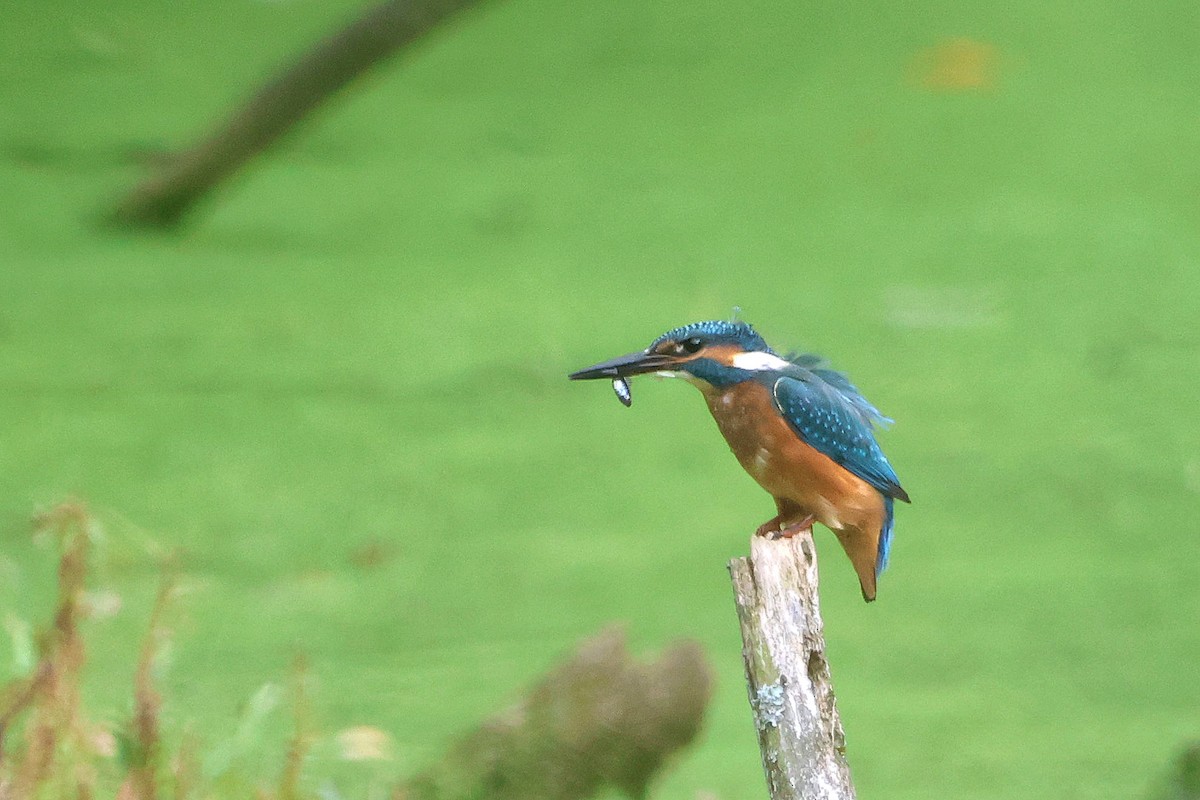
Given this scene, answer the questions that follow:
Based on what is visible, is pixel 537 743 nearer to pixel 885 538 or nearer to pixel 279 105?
pixel 885 538

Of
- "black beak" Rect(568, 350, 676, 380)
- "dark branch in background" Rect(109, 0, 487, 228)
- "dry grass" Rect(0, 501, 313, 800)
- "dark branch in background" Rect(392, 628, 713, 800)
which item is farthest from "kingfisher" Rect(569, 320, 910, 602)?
"dark branch in background" Rect(109, 0, 487, 228)

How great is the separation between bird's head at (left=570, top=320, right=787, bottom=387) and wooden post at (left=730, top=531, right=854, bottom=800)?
0.12m

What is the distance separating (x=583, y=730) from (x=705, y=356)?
2.55 feet

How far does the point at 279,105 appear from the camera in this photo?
338 centimetres

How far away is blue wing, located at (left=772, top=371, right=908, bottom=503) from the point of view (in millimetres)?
1119

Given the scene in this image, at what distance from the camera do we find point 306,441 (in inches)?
105

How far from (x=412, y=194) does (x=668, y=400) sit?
0.90 metres

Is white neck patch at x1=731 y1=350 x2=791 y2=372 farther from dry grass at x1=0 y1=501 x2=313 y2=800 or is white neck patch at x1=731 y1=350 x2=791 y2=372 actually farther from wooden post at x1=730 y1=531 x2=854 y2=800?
dry grass at x1=0 y1=501 x2=313 y2=800

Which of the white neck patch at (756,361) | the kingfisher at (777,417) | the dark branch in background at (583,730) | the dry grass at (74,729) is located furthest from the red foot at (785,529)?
the dark branch in background at (583,730)

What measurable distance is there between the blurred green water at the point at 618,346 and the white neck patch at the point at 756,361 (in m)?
0.93

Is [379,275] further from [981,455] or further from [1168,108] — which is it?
[1168,108]

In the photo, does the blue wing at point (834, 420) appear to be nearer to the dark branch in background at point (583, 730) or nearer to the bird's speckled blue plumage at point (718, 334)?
the bird's speckled blue plumage at point (718, 334)

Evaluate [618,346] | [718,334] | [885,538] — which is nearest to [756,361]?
[718,334]

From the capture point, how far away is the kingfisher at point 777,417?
Result: 111 cm
